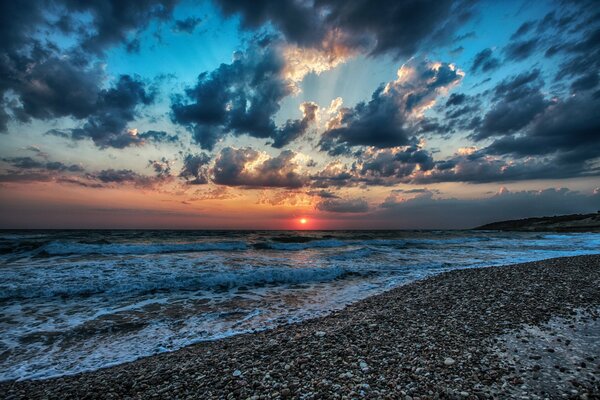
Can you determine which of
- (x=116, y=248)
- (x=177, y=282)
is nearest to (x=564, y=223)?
(x=177, y=282)

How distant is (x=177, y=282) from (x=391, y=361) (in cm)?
1333

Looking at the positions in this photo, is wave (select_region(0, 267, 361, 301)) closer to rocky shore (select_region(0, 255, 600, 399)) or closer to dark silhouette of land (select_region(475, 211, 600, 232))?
rocky shore (select_region(0, 255, 600, 399))

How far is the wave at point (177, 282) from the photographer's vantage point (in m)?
13.8

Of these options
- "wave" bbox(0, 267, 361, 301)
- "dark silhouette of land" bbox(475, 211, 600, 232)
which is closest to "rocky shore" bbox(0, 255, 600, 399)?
"wave" bbox(0, 267, 361, 301)

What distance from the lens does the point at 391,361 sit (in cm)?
569

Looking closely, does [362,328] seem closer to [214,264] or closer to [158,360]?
[158,360]

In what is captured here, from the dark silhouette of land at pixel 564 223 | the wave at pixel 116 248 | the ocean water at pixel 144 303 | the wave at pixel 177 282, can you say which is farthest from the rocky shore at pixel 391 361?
the dark silhouette of land at pixel 564 223

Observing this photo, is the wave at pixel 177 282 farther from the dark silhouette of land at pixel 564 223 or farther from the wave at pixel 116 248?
the dark silhouette of land at pixel 564 223

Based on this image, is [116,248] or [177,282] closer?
[177,282]

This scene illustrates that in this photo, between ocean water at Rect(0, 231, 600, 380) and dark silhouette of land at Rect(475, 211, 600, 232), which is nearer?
ocean water at Rect(0, 231, 600, 380)

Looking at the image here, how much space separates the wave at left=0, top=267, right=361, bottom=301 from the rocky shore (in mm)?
8142

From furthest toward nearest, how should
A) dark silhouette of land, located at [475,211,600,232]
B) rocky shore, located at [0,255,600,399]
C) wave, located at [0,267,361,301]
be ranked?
1. dark silhouette of land, located at [475,211,600,232]
2. wave, located at [0,267,361,301]
3. rocky shore, located at [0,255,600,399]

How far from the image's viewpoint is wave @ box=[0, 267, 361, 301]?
45.4ft

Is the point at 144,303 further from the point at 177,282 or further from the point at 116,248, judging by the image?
the point at 116,248
